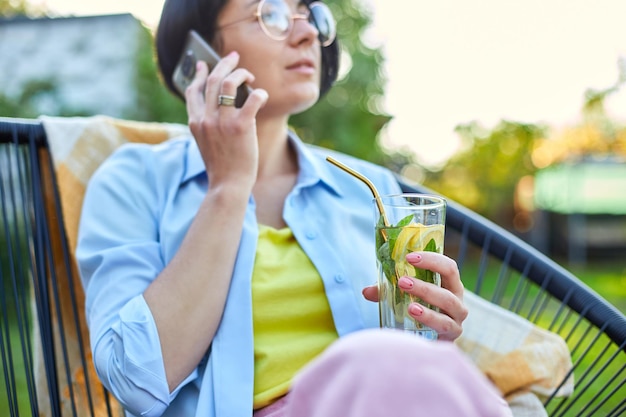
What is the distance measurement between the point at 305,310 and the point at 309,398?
75cm

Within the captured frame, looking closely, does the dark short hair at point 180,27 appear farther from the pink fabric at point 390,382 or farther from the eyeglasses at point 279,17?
the pink fabric at point 390,382

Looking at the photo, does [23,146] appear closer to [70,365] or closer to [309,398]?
[70,365]

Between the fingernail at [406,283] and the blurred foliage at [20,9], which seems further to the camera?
the blurred foliage at [20,9]

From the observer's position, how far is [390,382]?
671 millimetres

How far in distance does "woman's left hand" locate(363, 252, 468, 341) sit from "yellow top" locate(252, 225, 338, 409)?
0.34 metres

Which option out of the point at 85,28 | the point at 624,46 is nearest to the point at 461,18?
the point at 624,46

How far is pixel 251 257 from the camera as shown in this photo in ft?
4.75

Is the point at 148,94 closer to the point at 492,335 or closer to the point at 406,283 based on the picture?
the point at 492,335

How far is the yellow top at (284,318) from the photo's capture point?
1.40 meters

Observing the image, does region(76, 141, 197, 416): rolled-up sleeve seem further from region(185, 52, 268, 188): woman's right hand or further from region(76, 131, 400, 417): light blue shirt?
region(185, 52, 268, 188): woman's right hand

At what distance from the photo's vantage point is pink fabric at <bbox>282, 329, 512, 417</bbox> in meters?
0.67

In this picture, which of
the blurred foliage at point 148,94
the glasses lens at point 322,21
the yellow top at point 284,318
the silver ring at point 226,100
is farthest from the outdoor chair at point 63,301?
the blurred foliage at point 148,94

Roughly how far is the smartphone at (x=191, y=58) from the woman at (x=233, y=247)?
35 mm

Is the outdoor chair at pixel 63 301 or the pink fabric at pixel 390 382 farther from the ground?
the pink fabric at pixel 390 382
